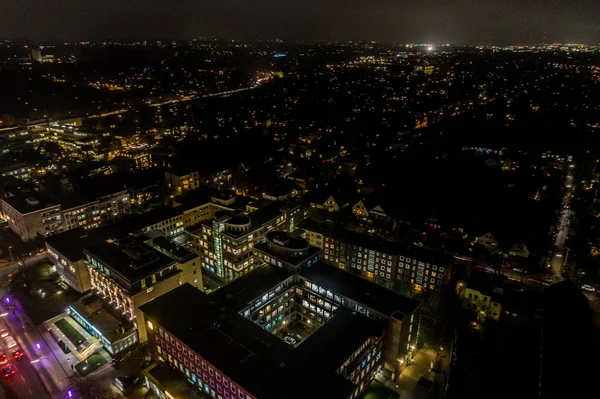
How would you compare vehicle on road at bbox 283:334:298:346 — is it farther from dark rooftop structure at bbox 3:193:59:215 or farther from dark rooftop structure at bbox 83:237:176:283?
dark rooftop structure at bbox 3:193:59:215

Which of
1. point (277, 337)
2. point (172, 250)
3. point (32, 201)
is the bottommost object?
point (172, 250)

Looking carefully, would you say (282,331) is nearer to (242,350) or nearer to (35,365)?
(242,350)

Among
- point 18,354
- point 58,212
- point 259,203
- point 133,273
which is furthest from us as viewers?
point 259,203

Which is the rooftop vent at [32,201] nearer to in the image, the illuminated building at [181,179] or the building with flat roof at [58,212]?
the building with flat roof at [58,212]

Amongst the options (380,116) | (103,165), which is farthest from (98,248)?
(380,116)

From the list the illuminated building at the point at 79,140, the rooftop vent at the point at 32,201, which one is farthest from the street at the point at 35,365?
the illuminated building at the point at 79,140

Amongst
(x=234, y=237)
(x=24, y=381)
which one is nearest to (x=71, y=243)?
(x=24, y=381)

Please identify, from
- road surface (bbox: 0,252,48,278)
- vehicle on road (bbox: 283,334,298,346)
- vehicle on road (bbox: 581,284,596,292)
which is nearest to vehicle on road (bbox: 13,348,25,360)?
road surface (bbox: 0,252,48,278)
